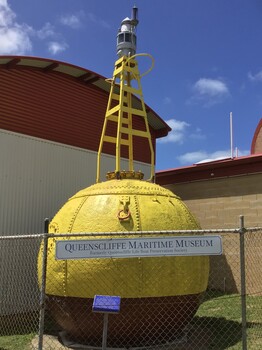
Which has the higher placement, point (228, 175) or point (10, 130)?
point (10, 130)

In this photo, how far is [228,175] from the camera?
481 inches

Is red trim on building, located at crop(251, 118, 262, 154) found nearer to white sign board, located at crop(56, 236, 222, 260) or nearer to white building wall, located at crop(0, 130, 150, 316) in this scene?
white building wall, located at crop(0, 130, 150, 316)

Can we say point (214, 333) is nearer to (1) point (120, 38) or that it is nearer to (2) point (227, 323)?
(2) point (227, 323)

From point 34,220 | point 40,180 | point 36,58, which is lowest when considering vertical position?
point 34,220

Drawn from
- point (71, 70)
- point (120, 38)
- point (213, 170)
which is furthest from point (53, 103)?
point (213, 170)

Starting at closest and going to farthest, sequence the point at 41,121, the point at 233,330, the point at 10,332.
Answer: the point at 233,330 → the point at 10,332 → the point at 41,121

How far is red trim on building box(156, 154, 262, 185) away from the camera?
11.6 meters

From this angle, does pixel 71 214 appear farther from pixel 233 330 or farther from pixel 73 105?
pixel 73 105

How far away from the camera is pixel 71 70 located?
38.7ft

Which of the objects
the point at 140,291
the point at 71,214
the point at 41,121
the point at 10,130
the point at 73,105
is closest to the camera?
the point at 140,291

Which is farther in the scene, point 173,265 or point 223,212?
point 223,212

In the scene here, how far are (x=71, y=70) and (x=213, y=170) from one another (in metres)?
5.02

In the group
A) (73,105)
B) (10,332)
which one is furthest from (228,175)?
(10,332)

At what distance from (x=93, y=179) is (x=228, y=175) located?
3879 millimetres
